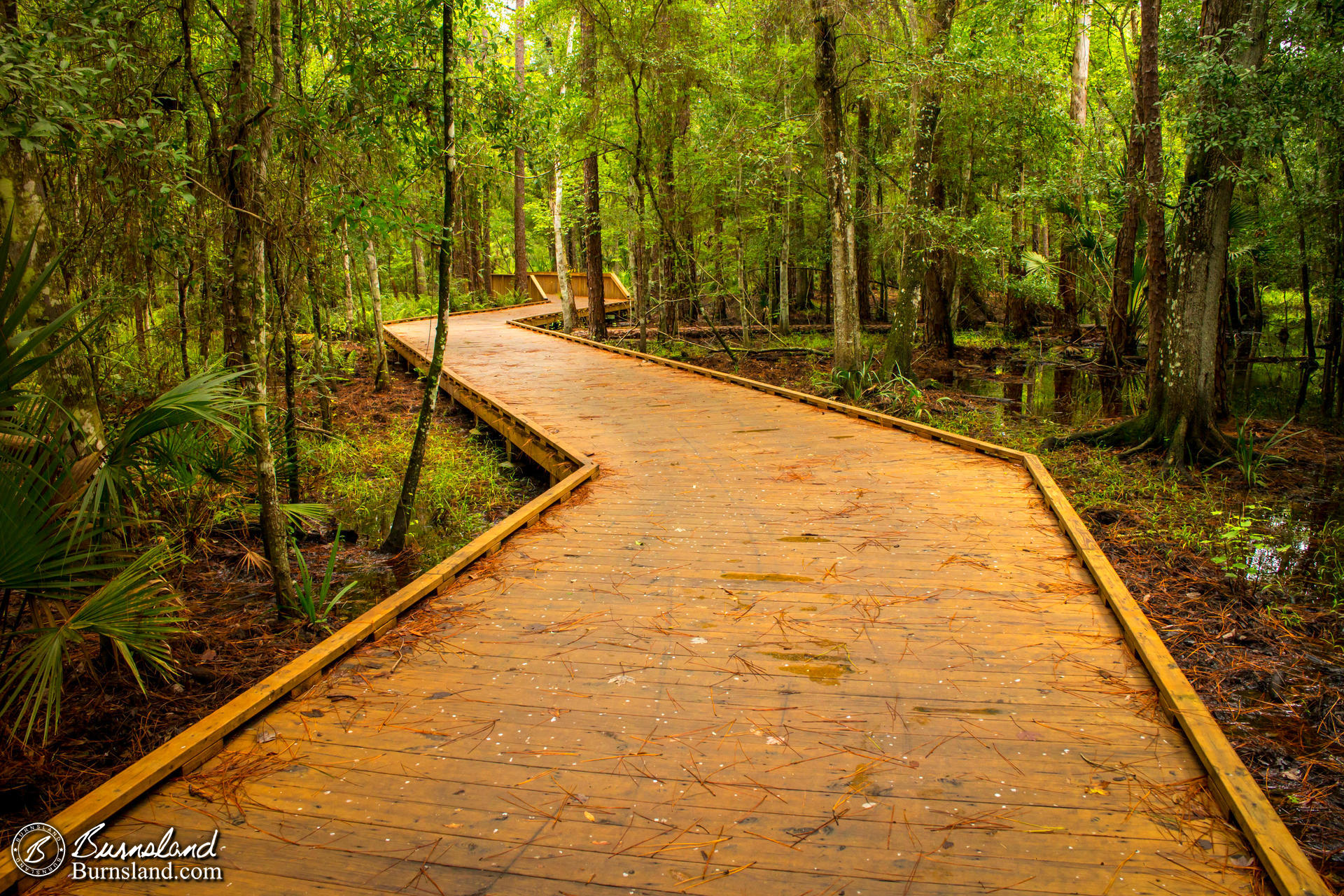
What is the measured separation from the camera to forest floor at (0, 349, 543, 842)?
3375mm

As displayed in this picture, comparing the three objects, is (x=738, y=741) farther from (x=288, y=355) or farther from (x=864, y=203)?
(x=864, y=203)

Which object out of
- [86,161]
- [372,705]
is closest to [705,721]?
[372,705]

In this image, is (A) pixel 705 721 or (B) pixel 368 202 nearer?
(A) pixel 705 721

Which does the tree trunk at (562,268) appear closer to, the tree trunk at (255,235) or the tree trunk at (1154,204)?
the tree trunk at (1154,204)

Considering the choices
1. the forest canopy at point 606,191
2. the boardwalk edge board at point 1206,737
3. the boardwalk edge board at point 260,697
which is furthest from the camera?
the forest canopy at point 606,191

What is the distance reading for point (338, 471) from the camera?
8.77m

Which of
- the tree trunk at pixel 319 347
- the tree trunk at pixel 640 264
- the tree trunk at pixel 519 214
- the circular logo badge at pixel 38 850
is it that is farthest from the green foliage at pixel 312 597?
the tree trunk at pixel 519 214

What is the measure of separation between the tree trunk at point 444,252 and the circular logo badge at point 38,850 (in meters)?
3.63

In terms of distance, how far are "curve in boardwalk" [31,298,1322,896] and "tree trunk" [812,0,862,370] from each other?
6457mm

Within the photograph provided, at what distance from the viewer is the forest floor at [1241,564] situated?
3596 millimetres

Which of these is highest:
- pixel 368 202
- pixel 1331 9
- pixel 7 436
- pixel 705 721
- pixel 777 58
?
pixel 777 58

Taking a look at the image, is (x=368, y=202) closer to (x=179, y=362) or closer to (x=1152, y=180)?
(x=179, y=362)

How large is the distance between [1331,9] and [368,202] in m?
8.17

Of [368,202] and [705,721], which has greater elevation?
[368,202]
